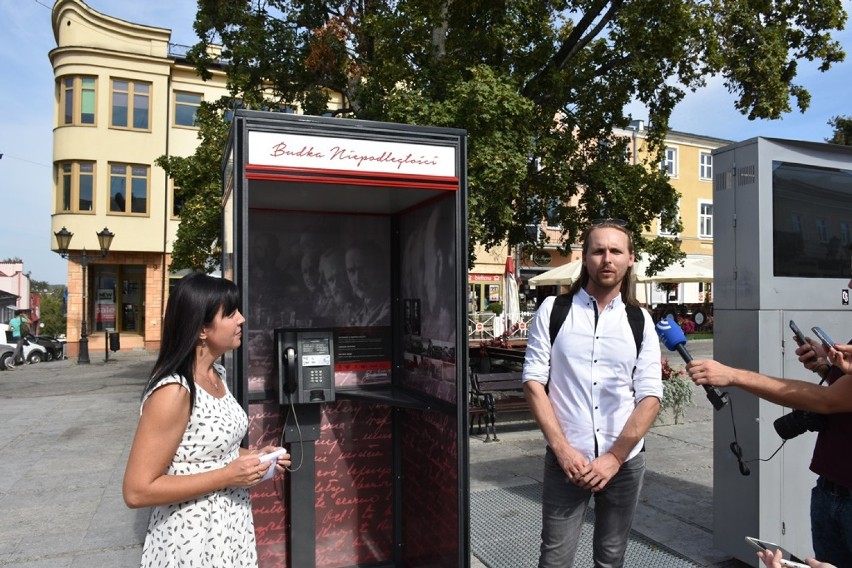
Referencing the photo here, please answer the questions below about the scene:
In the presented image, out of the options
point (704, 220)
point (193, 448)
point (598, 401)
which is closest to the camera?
point (193, 448)

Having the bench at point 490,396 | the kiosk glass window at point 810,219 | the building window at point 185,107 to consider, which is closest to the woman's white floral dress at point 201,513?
the kiosk glass window at point 810,219

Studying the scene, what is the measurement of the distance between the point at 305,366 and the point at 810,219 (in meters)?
3.26

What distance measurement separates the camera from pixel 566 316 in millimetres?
2787

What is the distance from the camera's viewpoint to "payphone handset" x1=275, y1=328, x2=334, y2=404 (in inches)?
154

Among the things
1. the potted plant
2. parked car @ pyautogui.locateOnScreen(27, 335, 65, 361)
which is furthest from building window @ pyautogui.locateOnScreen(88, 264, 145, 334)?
the potted plant

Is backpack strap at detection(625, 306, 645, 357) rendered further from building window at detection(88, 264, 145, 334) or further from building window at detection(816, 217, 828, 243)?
building window at detection(88, 264, 145, 334)

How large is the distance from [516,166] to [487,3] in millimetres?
2895

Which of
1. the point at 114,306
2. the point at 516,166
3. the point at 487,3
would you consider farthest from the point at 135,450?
the point at 114,306

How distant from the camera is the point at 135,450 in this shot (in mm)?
1981

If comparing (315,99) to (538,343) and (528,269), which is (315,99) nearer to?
Answer: (538,343)

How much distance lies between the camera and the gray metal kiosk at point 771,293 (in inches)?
153

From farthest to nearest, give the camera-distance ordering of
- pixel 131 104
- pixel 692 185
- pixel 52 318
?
pixel 52 318, pixel 692 185, pixel 131 104

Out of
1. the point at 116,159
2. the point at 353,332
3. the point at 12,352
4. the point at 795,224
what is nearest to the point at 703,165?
the point at 116,159

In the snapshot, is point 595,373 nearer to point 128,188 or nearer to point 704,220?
point 128,188
